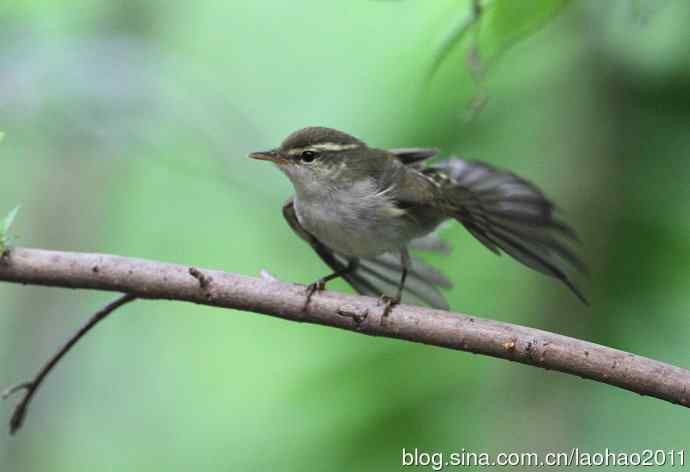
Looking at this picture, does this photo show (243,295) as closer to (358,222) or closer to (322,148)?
(358,222)

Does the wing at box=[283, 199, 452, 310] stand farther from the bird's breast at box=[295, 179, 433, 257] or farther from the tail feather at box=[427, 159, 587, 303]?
the tail feather at box=[427, 159, 587, 303]

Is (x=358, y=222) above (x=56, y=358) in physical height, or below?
above

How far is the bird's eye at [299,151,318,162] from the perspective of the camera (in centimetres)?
397

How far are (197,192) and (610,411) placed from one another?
4.08 metres

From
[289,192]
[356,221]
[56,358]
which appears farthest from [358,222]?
[56,358]

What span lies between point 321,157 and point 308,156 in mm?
62

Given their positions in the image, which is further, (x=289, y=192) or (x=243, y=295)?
(x=289, y=192)

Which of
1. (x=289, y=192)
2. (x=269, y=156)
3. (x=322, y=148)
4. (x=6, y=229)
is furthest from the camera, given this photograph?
(x=289, y=192)

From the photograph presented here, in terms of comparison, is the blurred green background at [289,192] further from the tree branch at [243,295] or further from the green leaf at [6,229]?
the green leaf at [6,229]

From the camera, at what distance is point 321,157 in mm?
3977

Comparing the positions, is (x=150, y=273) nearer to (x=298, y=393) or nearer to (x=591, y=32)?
(x=298, y=393)

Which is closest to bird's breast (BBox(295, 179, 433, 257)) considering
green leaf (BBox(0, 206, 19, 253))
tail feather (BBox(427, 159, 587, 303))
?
tail feather (BBox(427, 159, 587, 303))

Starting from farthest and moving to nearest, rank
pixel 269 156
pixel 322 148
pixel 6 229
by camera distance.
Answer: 1. pixel 322 148
2. pixel 269 156
3. pixel 6 229

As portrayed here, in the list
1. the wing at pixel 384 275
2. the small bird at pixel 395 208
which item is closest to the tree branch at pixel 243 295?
the small bird at pixel 395 208
